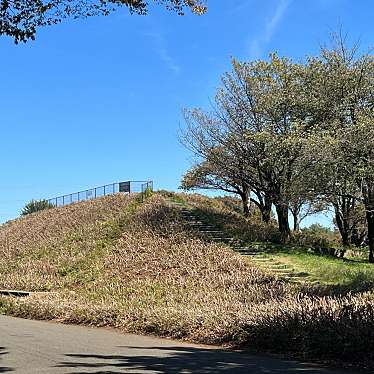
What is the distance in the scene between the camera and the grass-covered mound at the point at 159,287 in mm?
8789

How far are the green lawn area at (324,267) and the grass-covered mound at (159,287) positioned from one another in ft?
6.85

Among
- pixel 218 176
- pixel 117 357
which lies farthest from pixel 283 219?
pixel 117 357

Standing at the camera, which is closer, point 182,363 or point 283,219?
point 182,363

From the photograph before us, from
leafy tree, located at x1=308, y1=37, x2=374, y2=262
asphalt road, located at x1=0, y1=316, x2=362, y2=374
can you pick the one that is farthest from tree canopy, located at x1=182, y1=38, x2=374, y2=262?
asphalt road, located at x1=0, y1=316, x2=362, y2=374

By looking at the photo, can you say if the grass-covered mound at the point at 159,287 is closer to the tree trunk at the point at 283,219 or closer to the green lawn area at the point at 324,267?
the green lawn area at the point at 324,267

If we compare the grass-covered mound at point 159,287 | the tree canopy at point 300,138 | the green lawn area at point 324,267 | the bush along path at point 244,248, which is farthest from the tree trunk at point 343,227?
the grass-covered mound at point 159,287

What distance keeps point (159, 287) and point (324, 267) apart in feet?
25.1

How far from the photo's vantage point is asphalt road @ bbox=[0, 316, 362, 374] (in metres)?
7.46

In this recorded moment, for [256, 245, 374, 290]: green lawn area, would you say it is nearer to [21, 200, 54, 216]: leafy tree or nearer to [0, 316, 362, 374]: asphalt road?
A: [0, 316, 362, 374]: asphalt road

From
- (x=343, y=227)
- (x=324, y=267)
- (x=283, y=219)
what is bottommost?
(x=324, y=267)

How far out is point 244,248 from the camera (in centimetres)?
2752

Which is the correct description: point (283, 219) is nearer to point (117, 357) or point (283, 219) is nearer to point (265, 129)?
point (265, 129)

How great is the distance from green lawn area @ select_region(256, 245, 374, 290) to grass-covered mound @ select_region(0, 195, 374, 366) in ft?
6.85

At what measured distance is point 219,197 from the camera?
180 feet
